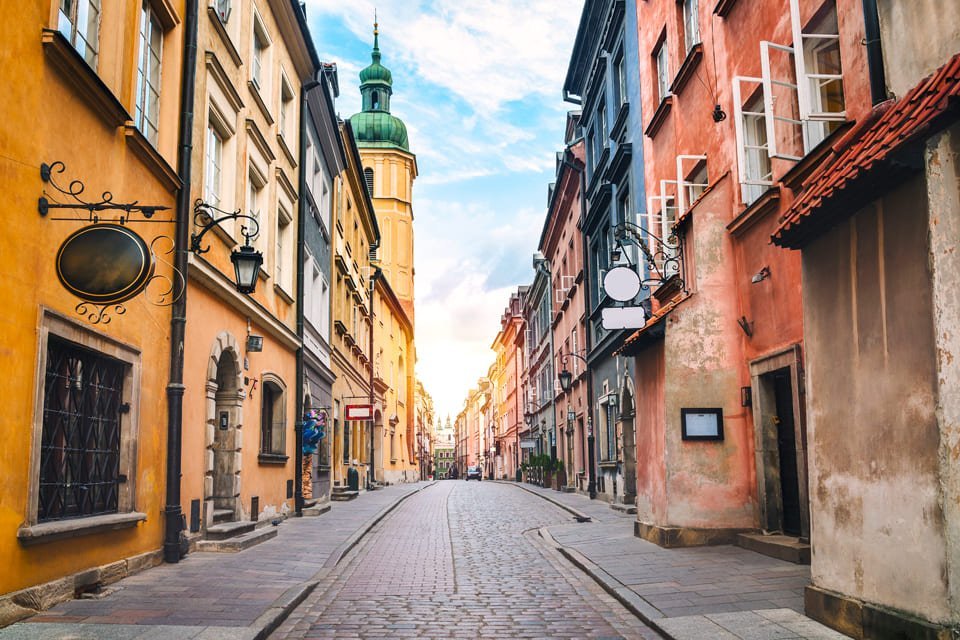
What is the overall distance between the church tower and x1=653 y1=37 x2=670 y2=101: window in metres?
43.9

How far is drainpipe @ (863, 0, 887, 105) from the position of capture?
25.9 ft

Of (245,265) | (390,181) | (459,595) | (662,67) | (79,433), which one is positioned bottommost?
(459,595)

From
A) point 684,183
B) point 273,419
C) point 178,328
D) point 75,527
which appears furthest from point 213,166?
point 684,183

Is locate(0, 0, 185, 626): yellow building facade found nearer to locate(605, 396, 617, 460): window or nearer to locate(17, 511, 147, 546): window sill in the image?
locate(17, 511, 147, 546): window sill

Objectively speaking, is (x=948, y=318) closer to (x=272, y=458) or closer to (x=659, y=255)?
(x=659, y=255)

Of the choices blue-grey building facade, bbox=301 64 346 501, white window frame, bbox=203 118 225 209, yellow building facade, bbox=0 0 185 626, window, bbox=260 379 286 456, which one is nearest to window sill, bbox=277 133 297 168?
blue-grey building facade, bbox=301 64 346 501

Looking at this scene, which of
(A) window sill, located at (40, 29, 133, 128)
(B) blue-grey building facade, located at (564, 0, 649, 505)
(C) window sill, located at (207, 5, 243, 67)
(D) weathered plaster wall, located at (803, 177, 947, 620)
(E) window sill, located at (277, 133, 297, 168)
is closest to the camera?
(D) weathered plaster wall, located at (803, 177, 947, 620)

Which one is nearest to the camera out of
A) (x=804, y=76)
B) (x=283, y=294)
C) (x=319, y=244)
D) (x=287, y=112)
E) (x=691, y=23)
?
(x=804, y=76)

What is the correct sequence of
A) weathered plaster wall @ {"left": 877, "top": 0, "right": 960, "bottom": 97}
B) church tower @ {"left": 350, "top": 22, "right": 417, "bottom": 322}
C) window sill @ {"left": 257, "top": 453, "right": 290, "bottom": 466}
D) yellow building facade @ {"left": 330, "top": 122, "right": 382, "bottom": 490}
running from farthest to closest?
church tower @ {"left": 350, "top": 22, "right": 417, "bottom": 322}, yellow building facade @ {"left": 330, "top": 122, "right": 382, "bottom": 490}, window sill @ {"left": 257, "top": 453, "right": 290, "bottom": 466}, weathered plaster wall @ {"left": 877, "top": 0, "right": 960, "bottom": 97}

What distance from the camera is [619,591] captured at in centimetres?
902

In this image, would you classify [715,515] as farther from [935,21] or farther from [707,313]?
[935,21]

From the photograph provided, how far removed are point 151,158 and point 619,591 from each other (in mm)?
7244

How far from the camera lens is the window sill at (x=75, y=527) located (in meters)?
7.47

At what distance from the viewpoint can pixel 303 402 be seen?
21719 millimetres
